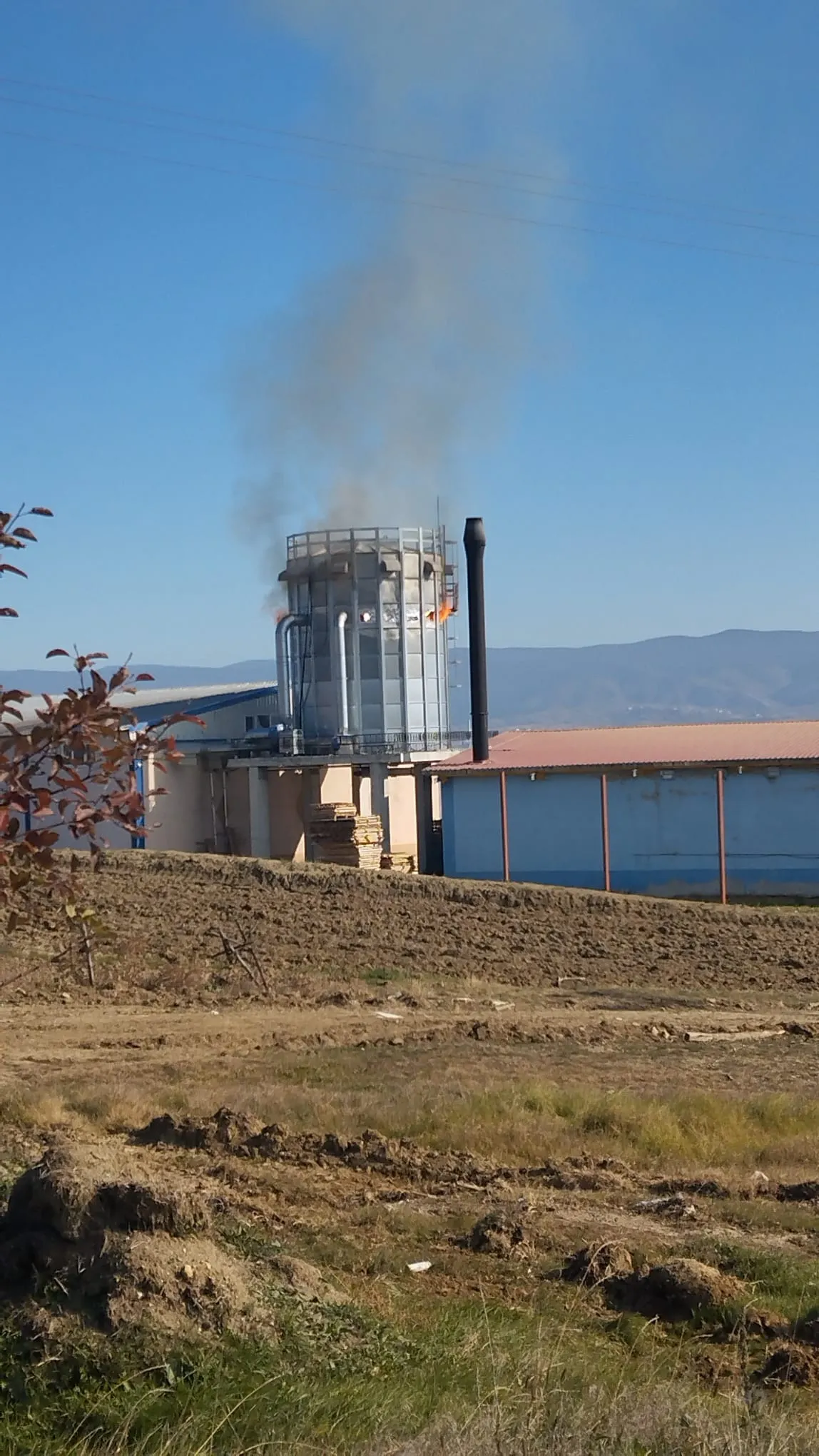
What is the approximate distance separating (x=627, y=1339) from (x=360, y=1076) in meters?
7.02

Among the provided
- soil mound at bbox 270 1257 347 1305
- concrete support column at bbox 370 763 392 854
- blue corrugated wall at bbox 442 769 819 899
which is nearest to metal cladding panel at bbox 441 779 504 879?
blue corrugated wall at bbox 442 769 819 899

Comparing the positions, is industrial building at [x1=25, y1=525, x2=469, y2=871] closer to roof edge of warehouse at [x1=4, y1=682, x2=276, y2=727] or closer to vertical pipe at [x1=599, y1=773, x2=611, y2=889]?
roof edge of warehouse at [x1=4, y1=682, x2=276, y2=727]

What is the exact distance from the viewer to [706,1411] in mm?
4977

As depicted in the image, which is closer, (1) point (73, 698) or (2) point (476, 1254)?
(1) point (73, 698)

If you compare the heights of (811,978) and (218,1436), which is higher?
(218,1436)

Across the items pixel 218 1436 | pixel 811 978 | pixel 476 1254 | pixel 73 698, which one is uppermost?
pixel 73 698

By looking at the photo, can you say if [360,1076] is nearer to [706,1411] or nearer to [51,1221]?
[51,1221]

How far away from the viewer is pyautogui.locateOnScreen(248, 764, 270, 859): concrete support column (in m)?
46.0

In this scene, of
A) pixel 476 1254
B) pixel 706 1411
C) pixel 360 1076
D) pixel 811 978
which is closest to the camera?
pixel 706 1411

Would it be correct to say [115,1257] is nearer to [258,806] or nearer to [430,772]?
[430,772]

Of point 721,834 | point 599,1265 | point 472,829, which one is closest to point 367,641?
point 472,829

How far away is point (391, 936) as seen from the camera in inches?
1005

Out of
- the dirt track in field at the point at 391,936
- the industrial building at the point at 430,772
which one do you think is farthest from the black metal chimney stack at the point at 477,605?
the dirt track in field at the point at 391,936

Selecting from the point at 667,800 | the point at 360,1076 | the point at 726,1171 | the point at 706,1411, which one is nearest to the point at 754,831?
the point at 667,800
